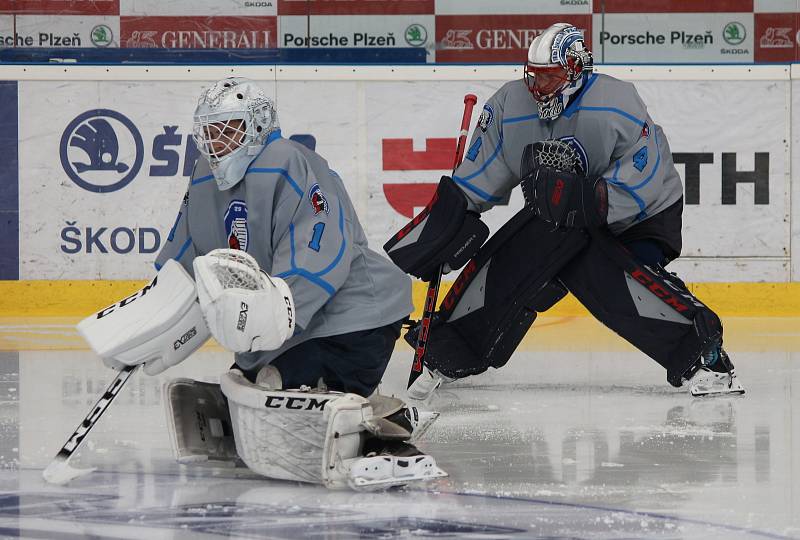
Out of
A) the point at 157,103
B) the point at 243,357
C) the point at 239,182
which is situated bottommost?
the point at 243,357

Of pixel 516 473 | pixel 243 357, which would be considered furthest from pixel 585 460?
pixel 243 357

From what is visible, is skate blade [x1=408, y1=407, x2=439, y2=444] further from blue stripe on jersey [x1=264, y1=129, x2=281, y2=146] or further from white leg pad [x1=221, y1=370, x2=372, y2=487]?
blue stripe on jersey [x1=264, y1=129, x2=281, y2=146]

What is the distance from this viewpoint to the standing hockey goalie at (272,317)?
2.74 meters

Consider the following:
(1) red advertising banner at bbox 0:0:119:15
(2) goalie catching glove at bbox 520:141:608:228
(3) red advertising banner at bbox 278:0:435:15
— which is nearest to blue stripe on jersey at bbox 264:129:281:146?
(2) goalie catching glove at bbox 520:141:608:228

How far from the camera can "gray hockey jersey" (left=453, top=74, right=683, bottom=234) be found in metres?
4.02

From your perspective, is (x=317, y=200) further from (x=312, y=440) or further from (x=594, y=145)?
(x=594, y=145)

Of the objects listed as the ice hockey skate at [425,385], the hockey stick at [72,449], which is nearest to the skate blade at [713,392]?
the ice hockey skate at [425,385]

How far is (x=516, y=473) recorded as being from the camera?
9.78 feet

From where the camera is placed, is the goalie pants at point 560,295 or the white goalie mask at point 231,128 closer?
the white goalie mask at point 231,128

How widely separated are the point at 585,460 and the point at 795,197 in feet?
11.2

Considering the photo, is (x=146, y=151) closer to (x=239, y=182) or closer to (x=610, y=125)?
(x=610, y=125)

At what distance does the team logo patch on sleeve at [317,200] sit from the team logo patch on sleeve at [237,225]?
185 mm

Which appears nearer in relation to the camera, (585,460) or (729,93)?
(585,460)

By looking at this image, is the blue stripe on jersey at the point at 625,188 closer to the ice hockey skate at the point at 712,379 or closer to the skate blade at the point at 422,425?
the ice hockey skate at the point at 712,379
